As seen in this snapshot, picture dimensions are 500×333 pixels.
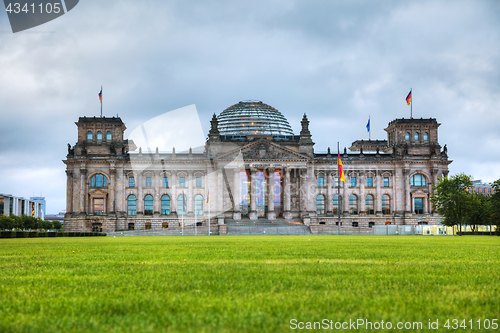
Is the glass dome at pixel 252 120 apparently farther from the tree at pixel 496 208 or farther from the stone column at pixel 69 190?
the tree at pixel 496 208

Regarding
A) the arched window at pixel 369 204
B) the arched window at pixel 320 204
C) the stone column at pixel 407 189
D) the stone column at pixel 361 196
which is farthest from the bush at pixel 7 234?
the stone column at pixel 407 189

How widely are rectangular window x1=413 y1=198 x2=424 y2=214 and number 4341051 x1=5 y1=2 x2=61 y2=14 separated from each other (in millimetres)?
106234

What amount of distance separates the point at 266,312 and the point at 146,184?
345ft

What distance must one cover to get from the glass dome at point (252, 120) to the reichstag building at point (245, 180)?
9.18 m

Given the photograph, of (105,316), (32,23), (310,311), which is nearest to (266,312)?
(310,311)

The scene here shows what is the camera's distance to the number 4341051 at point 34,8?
12555mm

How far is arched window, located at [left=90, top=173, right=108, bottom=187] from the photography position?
10825cm

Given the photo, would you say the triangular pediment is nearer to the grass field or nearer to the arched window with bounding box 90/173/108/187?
the arched window with bounding box 90/173/108/187

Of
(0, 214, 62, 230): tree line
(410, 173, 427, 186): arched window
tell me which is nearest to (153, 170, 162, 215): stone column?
(0, 214, 62, 230): tree line

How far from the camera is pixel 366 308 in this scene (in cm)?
686

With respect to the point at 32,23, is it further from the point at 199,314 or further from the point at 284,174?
the point at 284,174

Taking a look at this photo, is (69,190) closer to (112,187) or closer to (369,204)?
(112,187)

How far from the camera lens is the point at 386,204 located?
367ft

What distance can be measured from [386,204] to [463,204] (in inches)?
1308
